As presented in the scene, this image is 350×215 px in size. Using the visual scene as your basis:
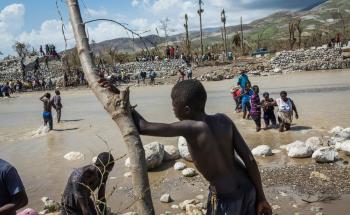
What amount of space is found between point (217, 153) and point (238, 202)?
36cm

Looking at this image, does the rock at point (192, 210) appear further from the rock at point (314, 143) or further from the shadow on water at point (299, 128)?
the shadow on water at point (299, 128)

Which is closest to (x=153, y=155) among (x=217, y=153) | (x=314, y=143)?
(x=314, y=143)

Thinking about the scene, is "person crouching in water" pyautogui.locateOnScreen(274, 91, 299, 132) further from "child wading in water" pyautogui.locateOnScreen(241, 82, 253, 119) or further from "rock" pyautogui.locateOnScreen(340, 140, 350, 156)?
"rock" pyautogui.locateOnScreen(340, 140, 350, 156)

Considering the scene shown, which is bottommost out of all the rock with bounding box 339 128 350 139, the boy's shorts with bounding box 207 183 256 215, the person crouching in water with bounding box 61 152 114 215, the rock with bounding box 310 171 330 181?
the rock with bounding box 310 171 330 181

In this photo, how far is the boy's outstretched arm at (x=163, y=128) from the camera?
2492 mm

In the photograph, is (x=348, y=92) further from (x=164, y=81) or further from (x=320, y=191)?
(x=164, y=81)

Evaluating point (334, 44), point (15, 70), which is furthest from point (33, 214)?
point (15, 70)

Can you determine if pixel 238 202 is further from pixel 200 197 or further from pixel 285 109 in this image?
pixel 285 109

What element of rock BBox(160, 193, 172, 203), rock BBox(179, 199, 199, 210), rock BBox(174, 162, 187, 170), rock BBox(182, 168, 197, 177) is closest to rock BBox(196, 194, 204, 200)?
rock BBox(179, 199, 199, 210)

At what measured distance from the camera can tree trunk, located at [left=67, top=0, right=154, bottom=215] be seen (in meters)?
2.45

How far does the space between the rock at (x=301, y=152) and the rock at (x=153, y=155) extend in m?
2.43

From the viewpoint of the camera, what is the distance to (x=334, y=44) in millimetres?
38312

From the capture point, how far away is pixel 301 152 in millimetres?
8406

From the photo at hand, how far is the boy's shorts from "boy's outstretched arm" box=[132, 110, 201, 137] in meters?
0.54
